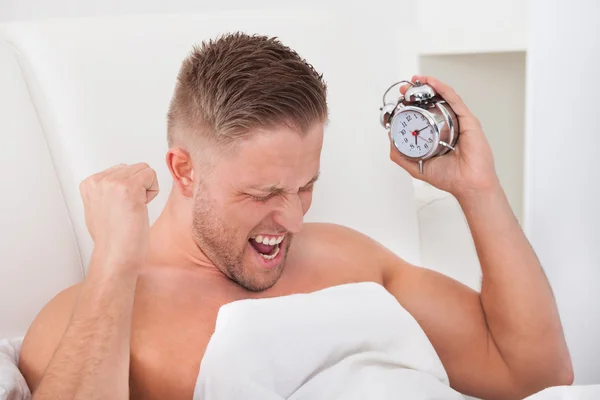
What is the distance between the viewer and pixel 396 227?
172 cm

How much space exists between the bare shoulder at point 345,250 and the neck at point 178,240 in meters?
0.21

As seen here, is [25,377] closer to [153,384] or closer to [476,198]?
[153,384]

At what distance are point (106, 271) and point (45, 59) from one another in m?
0.53

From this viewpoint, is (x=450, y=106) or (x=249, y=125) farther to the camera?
(x=450, y=106)

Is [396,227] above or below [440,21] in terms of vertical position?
below

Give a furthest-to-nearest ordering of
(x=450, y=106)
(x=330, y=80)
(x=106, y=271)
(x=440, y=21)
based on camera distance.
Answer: (x=440, y=21), (x=330, y=80), (x=450, y=106), (x=106, y=271)

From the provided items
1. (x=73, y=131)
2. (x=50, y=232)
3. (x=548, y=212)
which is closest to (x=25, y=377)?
(x=50, y=232)

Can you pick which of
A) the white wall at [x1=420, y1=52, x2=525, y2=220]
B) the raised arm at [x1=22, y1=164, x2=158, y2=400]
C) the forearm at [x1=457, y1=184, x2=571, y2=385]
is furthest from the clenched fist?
the white wall at [x1=420, y1=52, x2=525, y2=220]

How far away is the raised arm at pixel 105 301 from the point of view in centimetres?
111

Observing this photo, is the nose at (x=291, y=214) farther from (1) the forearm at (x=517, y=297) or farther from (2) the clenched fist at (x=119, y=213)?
(1) the forearm at (x=517, y=297)

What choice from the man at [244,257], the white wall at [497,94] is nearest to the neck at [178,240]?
the man at [244,257]

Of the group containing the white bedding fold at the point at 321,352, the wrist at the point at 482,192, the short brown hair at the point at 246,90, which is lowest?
the white bedding fold at the point at 321,352

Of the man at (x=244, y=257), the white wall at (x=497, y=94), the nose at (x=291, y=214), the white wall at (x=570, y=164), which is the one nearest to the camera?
the man at (x=244, y=257)

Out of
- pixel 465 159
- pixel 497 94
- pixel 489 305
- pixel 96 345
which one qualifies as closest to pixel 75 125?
pixel 96 345
